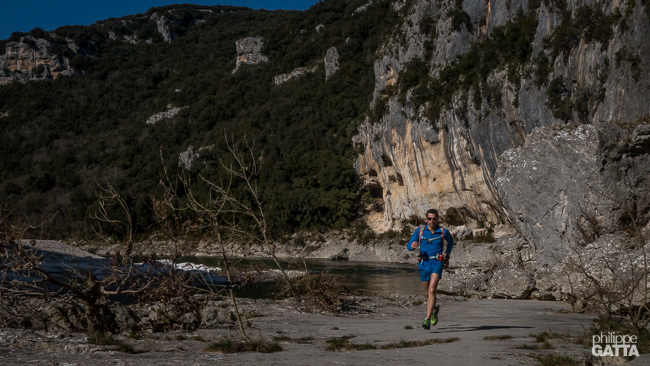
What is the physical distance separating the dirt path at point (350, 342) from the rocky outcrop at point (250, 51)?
332 ft

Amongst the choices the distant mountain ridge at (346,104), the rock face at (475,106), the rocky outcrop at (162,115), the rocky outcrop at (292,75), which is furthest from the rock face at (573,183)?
the rocky outcrop at (162,115)

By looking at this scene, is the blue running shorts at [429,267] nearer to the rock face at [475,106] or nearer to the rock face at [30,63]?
the rock face at [475,106]

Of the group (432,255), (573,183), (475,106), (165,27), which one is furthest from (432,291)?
(165,27)

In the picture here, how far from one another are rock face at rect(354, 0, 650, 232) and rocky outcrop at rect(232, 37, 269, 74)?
5166 centimetres

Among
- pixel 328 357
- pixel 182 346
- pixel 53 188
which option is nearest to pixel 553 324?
pixel 328 357

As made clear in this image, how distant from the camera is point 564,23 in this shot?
27.4m

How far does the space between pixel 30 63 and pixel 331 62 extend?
7435 cm

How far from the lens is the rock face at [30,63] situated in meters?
115

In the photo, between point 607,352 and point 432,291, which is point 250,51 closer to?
point 432,291

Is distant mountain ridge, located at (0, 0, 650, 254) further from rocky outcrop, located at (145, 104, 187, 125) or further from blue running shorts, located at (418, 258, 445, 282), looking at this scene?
blue running shorts, located at (418, 258, 445, 282)

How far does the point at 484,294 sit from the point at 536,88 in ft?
59.4

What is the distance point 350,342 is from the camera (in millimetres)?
6781

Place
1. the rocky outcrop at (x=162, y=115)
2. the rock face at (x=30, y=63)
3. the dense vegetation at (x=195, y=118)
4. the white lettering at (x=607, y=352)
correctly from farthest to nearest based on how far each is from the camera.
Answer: the rock face at (x=30, y=63) < the rocky outcrop at (x=162, y=115) < the dense vegetation at (x=195, y=118) < the white lettering at (x=607, y=352)

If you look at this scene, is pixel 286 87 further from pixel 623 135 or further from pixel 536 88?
pixel 623 135
